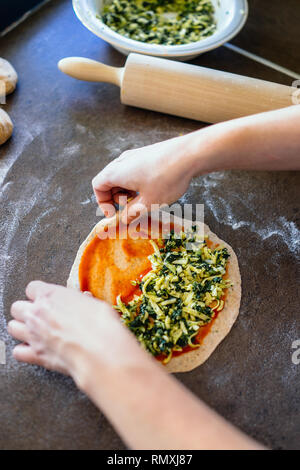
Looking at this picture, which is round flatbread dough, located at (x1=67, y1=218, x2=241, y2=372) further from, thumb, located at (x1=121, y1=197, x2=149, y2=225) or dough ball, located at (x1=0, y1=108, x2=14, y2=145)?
dough ball, located at (x1=0, y1=108, x2=14, y2=145)

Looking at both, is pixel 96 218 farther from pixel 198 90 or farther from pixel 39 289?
pixel 198 90

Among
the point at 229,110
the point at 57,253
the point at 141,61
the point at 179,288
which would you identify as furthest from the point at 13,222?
the point at 229,110

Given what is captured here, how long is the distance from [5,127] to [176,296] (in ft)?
3.39

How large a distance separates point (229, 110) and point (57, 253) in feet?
3.08

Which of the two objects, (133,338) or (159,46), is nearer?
(133,338)

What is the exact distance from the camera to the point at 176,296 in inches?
56.7

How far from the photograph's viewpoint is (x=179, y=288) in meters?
1.46

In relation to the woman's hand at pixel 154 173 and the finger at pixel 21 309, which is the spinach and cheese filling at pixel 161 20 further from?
the finger at pixel 21 309

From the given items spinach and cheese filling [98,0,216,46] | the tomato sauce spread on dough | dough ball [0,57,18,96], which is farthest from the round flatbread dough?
spinach and cheese filling [98,0,216,46]

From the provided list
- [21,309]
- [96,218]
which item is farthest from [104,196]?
[21,309]

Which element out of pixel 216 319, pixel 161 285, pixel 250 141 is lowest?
pixel 216 319

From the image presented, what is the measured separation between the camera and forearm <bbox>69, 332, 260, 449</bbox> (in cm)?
97

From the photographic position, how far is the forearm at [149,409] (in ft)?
3.19
